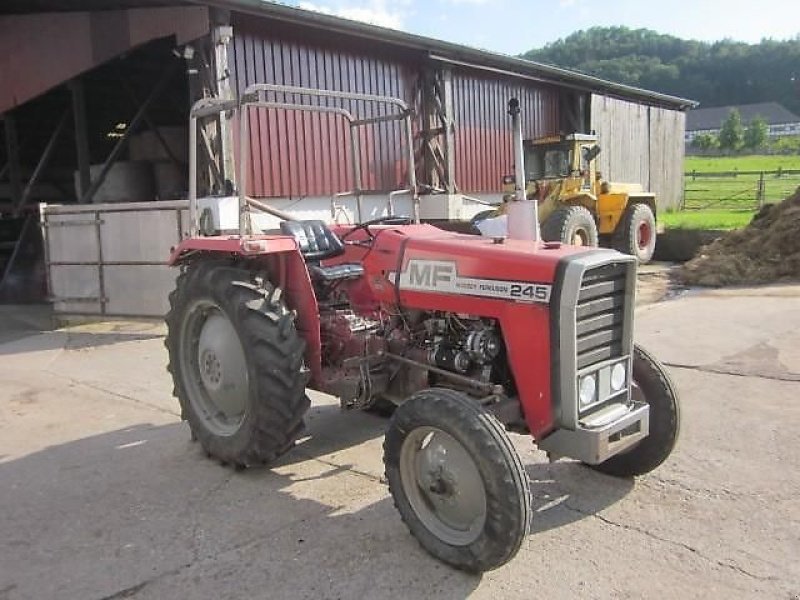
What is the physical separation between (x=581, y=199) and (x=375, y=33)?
4.83m

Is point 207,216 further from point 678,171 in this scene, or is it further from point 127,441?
point 678,171

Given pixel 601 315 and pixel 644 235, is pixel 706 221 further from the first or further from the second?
pixel 601 315

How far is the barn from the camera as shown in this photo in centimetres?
934

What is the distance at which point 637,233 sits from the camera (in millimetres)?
14156

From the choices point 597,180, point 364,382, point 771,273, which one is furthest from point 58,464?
point 597,180

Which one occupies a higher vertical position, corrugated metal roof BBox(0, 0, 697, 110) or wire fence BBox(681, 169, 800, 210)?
corrugated metal roof BBox(0, 0, 697, 110)

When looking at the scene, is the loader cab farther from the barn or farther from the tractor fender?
the tractor fender

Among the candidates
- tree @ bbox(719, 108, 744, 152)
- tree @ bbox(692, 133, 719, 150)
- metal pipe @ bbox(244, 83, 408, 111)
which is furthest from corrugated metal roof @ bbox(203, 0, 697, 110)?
tree @ bbox(692, 133, 719, 150)

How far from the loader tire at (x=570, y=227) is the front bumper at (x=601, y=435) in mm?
8342

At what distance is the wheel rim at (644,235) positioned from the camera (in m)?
14.4

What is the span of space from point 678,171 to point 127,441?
20.6 metres

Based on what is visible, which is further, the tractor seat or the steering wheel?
the steering wheel

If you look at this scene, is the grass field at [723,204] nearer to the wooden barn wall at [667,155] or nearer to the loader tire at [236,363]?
the wooden barn wall at [667,155]

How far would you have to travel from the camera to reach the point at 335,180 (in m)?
11.3
